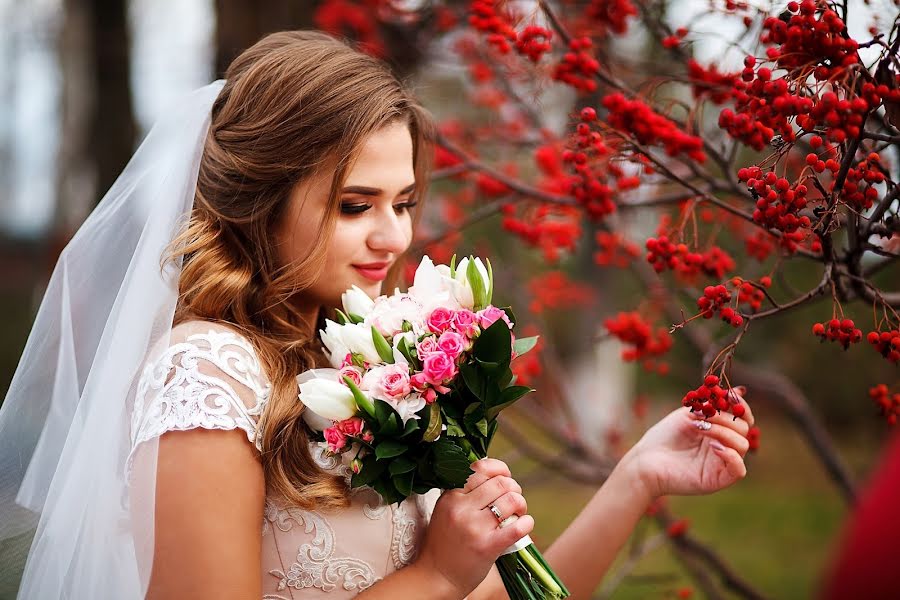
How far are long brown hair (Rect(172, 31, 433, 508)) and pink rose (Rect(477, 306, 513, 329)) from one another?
44cm

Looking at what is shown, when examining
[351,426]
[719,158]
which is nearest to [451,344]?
[351,426]

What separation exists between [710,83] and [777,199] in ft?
2.45

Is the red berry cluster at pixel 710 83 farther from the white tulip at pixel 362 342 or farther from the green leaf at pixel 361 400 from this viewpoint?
the green leaf at pixel 361 400

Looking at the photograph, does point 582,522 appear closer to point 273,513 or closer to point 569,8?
point 273,513

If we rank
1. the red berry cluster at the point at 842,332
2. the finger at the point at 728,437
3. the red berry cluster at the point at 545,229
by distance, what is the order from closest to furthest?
the red berry cluster at the point at 842,332, the finger at the point at 728,437, the red berry cluster at the point at 545,229

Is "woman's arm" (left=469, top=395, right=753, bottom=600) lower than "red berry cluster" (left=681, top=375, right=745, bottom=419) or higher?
lower

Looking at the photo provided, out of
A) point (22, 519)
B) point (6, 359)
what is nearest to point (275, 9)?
point (22, 519)

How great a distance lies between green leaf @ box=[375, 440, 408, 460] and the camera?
172 centimetres

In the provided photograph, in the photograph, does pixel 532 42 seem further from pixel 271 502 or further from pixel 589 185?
pixel 271 502

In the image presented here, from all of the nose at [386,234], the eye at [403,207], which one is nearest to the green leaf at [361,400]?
the nose at [386,234]

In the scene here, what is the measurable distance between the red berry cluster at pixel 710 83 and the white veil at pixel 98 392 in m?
1.28

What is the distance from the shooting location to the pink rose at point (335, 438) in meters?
1.73

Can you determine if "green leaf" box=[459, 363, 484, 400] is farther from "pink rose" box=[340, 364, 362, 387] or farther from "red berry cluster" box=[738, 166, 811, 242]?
"red berry cluster" box=[738, 166, 811, 242]

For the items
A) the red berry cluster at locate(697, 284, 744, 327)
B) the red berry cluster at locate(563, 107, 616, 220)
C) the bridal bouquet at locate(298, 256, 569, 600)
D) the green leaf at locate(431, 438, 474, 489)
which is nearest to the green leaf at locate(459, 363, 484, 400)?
the bridal bouquet at locate(298, 256, 569, 600)
